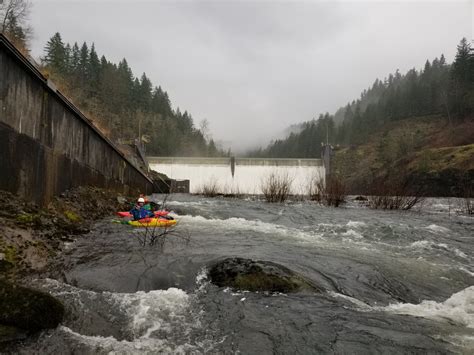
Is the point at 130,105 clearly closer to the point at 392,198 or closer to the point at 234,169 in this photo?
the point at 234,169

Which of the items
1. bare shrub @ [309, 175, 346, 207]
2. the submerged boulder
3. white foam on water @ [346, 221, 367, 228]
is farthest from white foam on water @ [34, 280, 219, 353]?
bare shrub @ [309, 175, 346, 207]

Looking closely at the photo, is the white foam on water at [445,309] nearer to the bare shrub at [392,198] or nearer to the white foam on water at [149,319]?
the white foam on water at [149,319]

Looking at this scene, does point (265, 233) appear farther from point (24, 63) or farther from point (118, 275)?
point (24, 63)

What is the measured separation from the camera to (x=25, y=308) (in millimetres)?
2832

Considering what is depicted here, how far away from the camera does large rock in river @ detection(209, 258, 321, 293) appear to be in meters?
4.53

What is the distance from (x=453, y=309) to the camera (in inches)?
165

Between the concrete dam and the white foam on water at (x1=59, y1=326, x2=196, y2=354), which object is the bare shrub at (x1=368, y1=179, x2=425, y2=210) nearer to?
the concrete dam

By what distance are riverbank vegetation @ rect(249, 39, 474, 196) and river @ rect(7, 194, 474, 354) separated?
15.9m

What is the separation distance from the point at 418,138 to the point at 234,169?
39.2 meters

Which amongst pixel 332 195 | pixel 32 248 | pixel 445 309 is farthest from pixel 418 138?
pixel 32 248

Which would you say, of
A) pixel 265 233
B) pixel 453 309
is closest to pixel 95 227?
pixel 265 233

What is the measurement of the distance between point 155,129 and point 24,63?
213 feet

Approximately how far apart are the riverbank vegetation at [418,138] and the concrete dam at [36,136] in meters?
17.2

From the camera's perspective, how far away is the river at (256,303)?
311 cm
